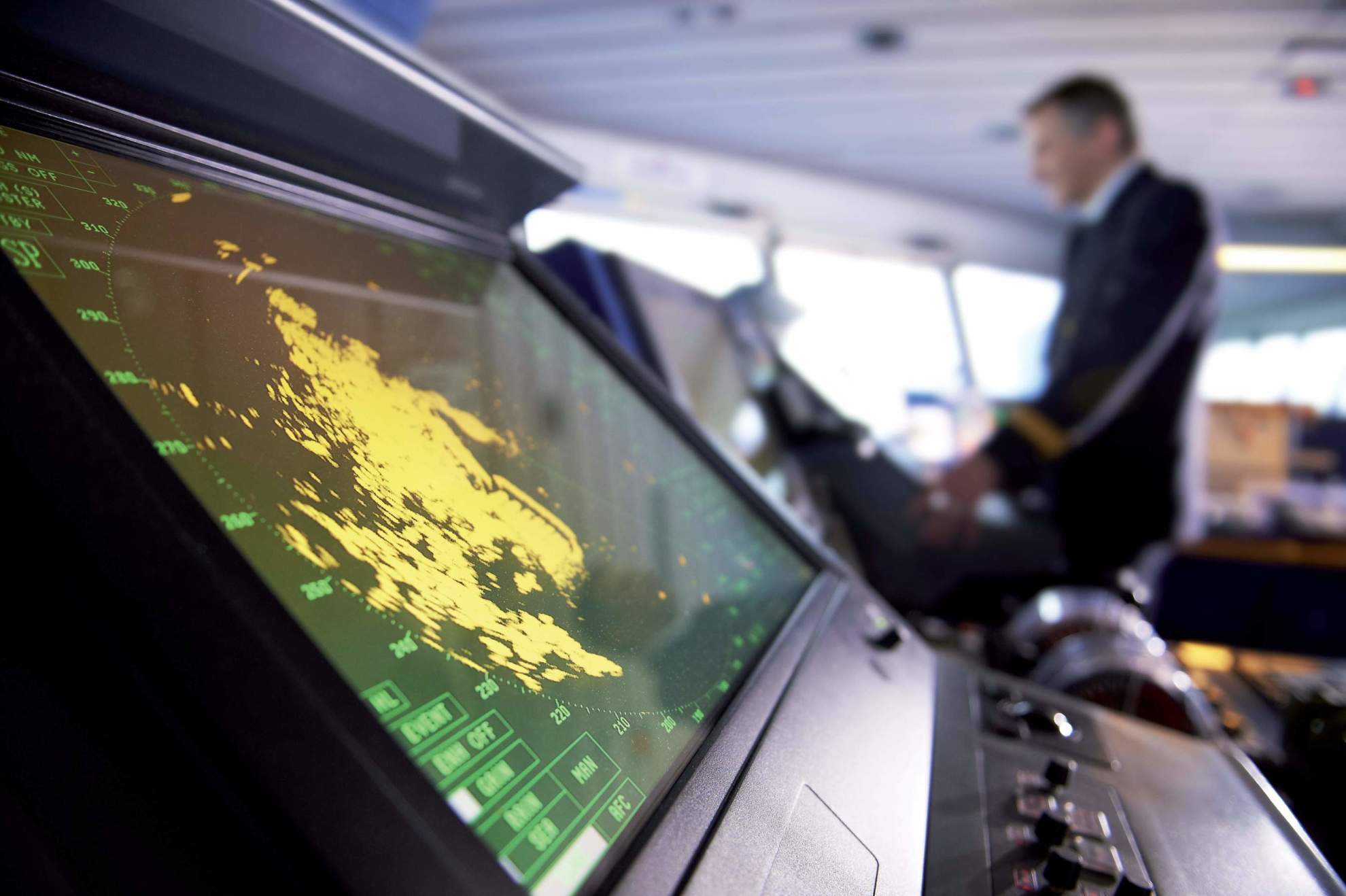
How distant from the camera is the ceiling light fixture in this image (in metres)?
5.19

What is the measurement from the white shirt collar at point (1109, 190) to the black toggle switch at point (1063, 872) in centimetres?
210

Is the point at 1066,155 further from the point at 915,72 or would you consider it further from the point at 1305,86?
the point at 1305,86

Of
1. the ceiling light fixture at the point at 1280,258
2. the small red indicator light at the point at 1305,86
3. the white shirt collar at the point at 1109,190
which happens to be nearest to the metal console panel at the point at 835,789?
the white shirt collar at the point at 1109,190

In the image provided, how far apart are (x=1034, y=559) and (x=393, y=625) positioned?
52.6 inches

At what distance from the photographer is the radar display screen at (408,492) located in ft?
0.81

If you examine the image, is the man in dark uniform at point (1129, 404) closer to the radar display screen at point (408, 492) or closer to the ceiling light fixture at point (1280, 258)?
the radar display screen at point (408, 492)

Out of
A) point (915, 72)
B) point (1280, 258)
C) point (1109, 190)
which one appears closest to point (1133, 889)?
point (1109, 190)

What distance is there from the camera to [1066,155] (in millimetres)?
2146

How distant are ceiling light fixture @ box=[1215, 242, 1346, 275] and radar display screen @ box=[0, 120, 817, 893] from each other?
6.28 meters

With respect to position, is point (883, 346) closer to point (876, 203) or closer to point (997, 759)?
point (876, 203)

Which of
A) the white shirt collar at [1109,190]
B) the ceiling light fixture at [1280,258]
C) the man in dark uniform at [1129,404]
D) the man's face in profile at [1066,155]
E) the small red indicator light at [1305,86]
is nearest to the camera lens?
the man in dark uniform at [1129,404]

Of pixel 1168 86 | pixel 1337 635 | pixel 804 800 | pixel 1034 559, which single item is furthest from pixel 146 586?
pixel 1168 86

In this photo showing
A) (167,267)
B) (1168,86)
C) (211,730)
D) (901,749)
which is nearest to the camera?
(211,730)

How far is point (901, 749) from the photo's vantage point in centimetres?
45
